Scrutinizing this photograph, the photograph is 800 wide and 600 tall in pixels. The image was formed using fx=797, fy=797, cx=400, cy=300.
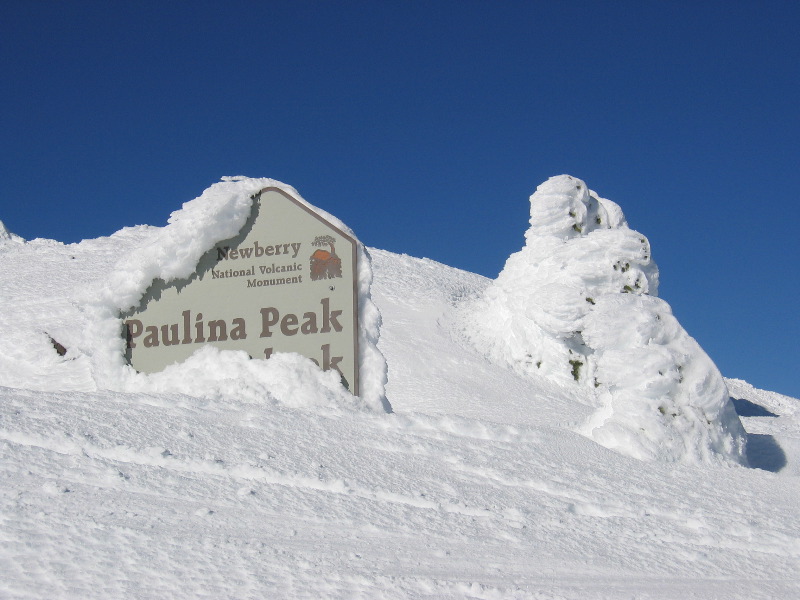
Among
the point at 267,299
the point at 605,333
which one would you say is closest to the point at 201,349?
the point at 267,299

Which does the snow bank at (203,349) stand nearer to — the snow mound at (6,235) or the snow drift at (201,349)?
the snow drift at (201,349)

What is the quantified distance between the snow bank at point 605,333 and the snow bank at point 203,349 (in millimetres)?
1915

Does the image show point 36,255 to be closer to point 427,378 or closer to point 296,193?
point 427,378

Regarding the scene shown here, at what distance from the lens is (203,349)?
19.9 ft

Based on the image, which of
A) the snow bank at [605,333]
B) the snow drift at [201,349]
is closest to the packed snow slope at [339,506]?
the snow drift at [201,349]

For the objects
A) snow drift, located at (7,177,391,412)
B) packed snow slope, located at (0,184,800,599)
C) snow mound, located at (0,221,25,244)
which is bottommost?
packed snow slope, located at (0,184,800,599)

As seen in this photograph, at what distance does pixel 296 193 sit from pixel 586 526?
3700 mm

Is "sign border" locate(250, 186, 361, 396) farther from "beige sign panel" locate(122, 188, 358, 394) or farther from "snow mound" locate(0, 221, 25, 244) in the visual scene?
"snow mound" locate(0, 221, 25, 244)

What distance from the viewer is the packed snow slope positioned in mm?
2521

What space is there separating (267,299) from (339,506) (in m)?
2.99

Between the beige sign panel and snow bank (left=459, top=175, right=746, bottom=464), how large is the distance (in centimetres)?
220

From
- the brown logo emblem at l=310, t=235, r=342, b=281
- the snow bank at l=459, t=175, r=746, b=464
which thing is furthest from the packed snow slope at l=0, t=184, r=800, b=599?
the brown logo emblem at l=310, t=235, r=342, b=281

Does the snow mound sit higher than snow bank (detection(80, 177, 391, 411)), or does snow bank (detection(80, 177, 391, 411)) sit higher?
the snow mound

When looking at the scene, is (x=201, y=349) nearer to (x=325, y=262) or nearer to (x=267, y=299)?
(x=267, y=299)
